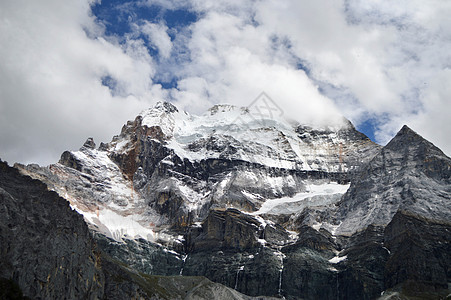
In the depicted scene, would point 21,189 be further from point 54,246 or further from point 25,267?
point 25,267

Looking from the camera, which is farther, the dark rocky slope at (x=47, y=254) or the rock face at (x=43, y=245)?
the rock face at (x=43, y=245)

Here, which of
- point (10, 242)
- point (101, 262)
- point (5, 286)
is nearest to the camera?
point (5, 286)

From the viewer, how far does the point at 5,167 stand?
17875 centimetres

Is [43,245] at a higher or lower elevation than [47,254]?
higher

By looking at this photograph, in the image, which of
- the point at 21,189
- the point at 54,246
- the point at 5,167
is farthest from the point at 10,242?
the point at 5,167

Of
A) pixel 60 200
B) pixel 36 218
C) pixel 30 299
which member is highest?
pixel 60 200

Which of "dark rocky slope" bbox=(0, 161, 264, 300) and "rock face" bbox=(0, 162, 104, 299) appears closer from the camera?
"dark rocky slope" bbox=(0, 161, 264, 300)

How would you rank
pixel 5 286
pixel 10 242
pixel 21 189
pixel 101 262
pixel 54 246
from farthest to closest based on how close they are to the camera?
pixel 101 262, pixel 21 189, pixel 54 246, pixel 10 242, pixel 5 286

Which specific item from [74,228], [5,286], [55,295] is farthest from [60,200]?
[5,286]

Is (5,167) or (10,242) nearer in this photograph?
(10,242)

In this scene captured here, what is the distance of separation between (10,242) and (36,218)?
19.2 m

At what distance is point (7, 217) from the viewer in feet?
492

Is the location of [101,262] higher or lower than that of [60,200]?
lower

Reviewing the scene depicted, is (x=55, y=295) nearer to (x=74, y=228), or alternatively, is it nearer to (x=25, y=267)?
(x=25, y=267)
